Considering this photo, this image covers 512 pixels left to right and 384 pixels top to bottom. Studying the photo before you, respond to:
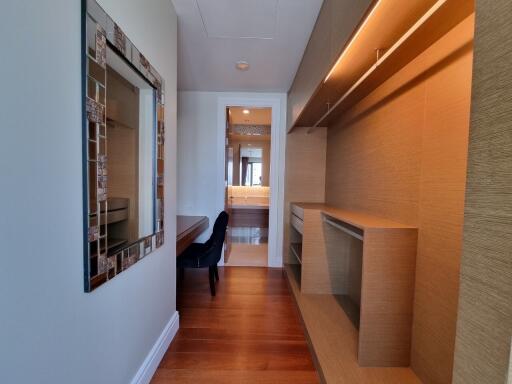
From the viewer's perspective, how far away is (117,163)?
3.67ft

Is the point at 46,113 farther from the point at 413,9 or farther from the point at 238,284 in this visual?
the point at 238,284

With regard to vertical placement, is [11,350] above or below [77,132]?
below

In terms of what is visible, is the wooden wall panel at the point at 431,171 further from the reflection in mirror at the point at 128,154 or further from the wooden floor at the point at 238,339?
the reflection in mirror at the point at 128,154

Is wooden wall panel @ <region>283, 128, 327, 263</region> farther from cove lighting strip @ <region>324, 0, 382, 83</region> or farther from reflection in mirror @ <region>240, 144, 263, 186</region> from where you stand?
reflection in mirror @ <region>240, 144, 263, 186</region>

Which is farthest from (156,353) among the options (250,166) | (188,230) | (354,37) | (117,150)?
(250,166)

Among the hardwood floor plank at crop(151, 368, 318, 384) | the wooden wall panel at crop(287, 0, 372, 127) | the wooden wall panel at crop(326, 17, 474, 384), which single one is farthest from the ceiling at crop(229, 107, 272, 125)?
the hardwood floor plank at crop(151, 368, 318, 384)

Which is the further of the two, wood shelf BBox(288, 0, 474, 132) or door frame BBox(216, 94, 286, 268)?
door frame BBox(216, 94, 286, 268)

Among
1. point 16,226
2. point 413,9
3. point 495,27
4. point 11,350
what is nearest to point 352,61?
point 413,9

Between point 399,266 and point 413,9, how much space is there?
1.27 meters

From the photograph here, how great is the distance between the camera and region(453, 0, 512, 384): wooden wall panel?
0.44m

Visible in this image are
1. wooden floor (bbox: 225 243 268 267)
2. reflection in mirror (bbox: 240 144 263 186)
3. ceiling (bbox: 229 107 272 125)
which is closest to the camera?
wooden floor (bbox: 225 243 268 267)

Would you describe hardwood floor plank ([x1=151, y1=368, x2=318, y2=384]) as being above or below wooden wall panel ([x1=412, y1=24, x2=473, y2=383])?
below

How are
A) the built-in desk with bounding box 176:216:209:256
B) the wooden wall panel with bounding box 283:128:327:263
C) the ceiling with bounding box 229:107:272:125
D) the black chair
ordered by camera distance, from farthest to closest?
1. the ceiling with bounding box 229:107:272:125
2. the wooden wall panel with bounding box 283:128:327:263
3. the black chair
4. the built-in desk with bounding box 176:216:209:256

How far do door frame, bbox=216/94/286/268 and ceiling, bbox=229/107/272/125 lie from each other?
0.58 m
